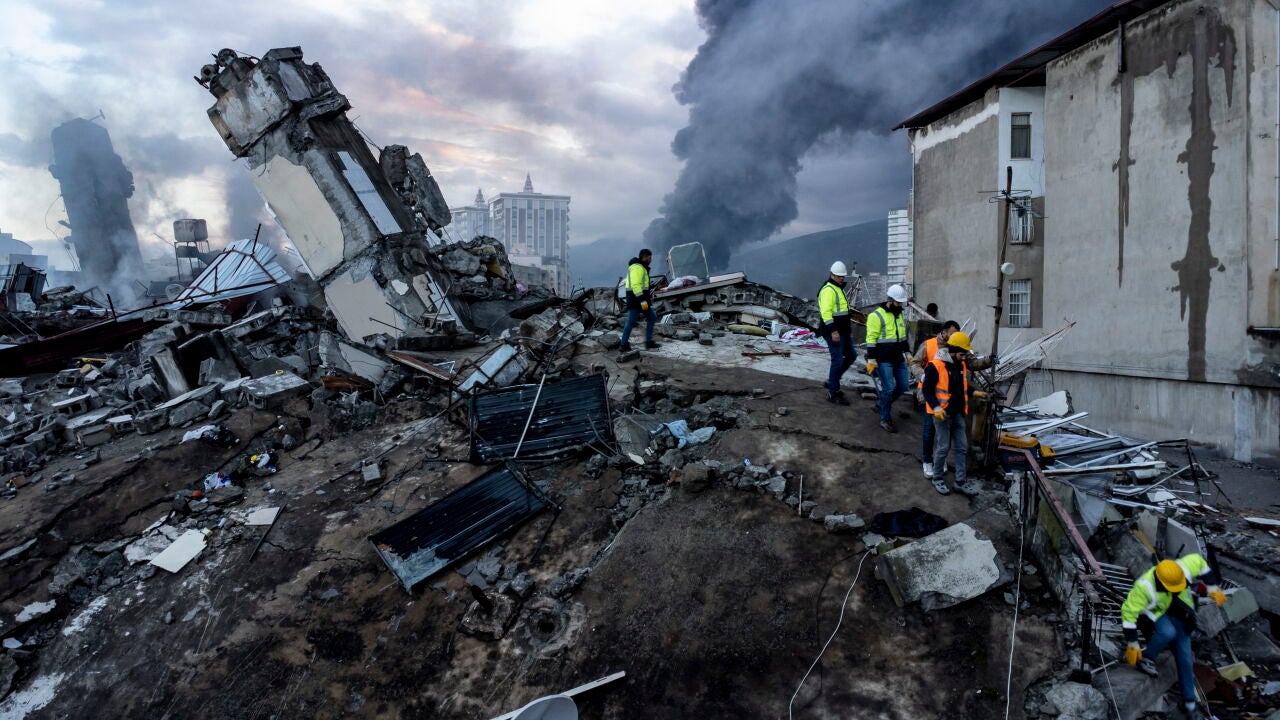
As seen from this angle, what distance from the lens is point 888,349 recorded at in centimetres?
Result: 602

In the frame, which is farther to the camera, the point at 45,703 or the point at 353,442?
the point at 353,442

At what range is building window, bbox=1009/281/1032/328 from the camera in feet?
47.9

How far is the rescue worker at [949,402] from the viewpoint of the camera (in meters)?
4.83

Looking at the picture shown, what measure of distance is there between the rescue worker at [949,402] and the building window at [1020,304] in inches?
466

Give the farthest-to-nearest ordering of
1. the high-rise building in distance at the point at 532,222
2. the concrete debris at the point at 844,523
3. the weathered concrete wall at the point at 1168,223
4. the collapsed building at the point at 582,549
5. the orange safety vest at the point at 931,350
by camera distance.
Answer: the high-rise building in distance at the point at 532,222
the weathered concrete wall at the point at 1168,223
the orange safety vest at the point at 931,350
the concrete debris at the point at 844,523
the collapsed building at the point at 582,549

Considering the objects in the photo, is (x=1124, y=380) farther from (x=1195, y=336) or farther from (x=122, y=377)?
(x=122, y=377)

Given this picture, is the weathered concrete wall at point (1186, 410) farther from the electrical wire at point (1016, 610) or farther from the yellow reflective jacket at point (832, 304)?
the electrical wire at point (1016, 610)

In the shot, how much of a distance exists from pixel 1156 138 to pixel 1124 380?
180 inches

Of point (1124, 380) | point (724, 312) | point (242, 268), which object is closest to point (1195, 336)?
point (1124, 380)

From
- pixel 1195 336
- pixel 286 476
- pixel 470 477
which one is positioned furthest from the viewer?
pixel 1195 336

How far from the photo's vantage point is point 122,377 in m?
10.2

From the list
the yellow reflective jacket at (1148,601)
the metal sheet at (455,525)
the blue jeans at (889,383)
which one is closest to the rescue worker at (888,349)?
the blue jeans at (889,383)

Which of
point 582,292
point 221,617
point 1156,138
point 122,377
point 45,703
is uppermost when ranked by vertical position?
point 1156,138

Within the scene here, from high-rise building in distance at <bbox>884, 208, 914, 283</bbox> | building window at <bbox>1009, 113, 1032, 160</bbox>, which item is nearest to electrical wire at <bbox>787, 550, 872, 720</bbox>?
building window at <bbox>1009, 113, 1032, 160</bbox>
